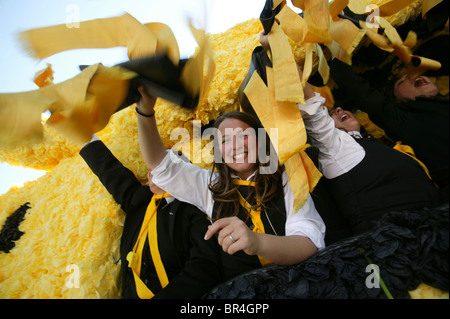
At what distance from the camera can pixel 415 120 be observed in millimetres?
674

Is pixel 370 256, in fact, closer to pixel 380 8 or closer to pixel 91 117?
pixel 91 117

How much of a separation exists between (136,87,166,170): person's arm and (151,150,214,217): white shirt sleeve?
28mm

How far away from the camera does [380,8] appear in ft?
2.76

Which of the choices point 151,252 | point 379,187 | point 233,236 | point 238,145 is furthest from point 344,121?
point 151,252

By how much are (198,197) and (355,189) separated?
505mm

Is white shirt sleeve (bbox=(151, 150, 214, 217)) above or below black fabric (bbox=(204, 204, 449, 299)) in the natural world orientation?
above

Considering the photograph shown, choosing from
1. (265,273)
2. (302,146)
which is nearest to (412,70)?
(302,146)

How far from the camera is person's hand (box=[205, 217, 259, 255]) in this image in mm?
561

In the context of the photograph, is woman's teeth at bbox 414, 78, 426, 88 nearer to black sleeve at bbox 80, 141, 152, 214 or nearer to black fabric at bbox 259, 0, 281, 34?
black fabric at bbox 259, 0, 281, 34

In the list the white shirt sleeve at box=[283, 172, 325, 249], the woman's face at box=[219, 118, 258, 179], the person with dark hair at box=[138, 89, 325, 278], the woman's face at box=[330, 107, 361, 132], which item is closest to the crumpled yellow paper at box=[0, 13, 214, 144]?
the person with dark hair at box=[138, 89, 325, 278]

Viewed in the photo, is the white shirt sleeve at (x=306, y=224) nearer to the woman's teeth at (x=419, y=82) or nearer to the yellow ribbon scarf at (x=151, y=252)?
the yellow ribbon scarf at (x=151, y=252)

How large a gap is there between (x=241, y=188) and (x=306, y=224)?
241 mm

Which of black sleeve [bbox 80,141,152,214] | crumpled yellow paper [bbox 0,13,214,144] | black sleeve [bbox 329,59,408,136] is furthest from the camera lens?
black sleeve [bbox 80,141,152,214]

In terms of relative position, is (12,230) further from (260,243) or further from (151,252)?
(260,243)
